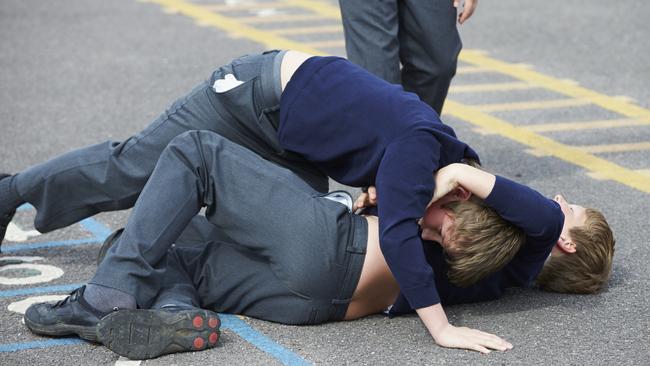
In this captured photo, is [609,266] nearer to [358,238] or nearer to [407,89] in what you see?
[358,238]

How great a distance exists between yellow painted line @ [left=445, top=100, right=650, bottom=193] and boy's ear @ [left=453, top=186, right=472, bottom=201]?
2.15 meters

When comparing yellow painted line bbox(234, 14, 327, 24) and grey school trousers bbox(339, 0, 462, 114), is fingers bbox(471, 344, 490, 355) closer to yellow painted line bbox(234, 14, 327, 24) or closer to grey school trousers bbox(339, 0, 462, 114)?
grey school trousers bbox(339, 0, 462, 114)

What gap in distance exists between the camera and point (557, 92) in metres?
7.90

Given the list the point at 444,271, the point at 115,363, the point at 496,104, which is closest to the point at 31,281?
the point at 115,363

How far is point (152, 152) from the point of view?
457cm

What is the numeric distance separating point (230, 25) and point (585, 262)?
20.6 feet

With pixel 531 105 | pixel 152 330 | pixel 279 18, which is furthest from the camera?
pixel 279 18

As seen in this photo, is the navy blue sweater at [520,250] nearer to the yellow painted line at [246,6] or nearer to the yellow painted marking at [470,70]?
the yellow painted marking at [470,70]

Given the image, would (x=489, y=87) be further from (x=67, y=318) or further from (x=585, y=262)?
(x=67, y=318)

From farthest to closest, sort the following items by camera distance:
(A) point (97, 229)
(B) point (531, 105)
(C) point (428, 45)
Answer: (B) point (531, 105), (C) point (428, 45), (A) point (97, 229)

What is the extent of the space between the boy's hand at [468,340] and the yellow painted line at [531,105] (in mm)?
3777

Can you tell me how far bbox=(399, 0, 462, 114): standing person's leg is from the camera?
18.0 feet

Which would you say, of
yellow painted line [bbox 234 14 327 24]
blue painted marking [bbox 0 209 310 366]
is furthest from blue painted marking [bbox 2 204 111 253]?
yellow painted line [bbox 234 14 327 24]

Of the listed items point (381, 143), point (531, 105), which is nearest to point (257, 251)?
point (381, 143)
